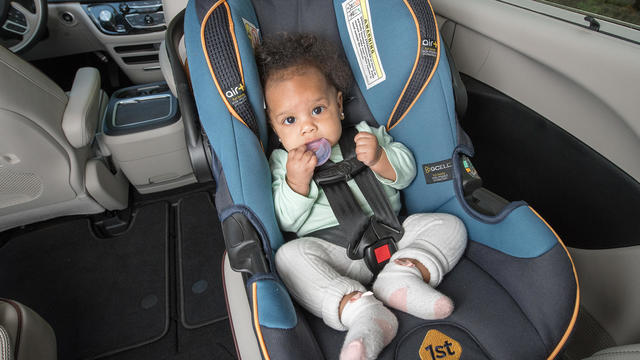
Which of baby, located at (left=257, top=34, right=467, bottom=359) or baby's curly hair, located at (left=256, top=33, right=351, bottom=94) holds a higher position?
baby's curly hair, located at (left=256, top=33, right=351, bottom=94)

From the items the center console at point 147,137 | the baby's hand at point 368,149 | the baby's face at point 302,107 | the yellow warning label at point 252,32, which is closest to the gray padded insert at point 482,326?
the baby's hand at point 368,149

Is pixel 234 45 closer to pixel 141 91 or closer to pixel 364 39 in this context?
pixel 364 39

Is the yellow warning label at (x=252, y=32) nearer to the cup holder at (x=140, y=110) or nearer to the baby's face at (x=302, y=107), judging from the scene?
the baby's face at (x=302, y=107)

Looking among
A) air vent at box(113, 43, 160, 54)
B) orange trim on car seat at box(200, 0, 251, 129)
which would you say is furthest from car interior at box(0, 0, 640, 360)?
air vent at box(113, 43, 160, 54)

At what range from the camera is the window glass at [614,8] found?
0.95 metres

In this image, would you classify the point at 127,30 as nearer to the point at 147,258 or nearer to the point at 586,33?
the point at 147,258

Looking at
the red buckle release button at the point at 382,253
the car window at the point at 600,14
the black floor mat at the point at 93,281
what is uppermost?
the car window at the point at 600,14

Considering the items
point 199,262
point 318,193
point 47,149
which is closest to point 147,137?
point 47,149

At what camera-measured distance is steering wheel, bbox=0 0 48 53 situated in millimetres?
1470

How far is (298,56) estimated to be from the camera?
3.39 ft

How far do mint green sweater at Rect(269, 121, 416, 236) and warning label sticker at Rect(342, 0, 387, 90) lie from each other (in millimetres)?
175

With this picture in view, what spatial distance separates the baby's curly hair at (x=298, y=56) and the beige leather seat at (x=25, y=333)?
106 cm

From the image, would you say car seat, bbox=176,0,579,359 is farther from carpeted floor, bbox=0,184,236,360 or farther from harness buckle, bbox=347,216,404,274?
carpeted floor, bbox=0,184,236,360

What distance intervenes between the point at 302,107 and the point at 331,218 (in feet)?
1.21
